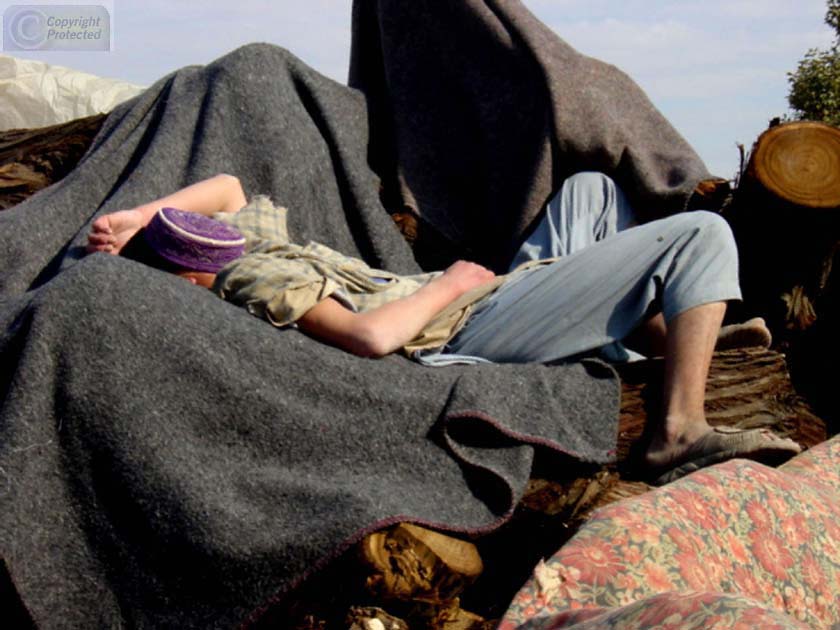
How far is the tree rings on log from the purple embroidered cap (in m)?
1.59

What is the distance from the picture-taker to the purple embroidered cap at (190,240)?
2977 mm

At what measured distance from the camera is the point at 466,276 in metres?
3.18

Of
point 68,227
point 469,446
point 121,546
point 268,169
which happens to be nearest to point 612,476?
point 469,446

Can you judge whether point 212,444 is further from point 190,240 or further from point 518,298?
point 518,298

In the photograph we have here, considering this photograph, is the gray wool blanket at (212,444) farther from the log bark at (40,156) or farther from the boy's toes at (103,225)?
the log bark at (40,156)

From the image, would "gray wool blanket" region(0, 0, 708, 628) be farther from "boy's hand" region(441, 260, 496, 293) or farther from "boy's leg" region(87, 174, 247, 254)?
"boy's leg" region(87, 174, 247, 254)

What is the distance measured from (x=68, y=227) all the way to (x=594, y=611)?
2.25 metres

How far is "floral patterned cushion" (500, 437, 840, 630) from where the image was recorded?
187cm

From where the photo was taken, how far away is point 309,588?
98.1 inches

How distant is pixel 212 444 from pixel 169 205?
910 millimetres

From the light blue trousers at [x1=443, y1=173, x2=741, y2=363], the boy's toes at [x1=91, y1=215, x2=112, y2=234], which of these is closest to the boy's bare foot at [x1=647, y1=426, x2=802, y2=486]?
the light blue trousers at [x1=443, y1=173, x2=741, y2=363]

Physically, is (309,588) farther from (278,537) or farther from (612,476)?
(612,476)

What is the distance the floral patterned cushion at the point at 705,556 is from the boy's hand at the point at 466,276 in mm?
834

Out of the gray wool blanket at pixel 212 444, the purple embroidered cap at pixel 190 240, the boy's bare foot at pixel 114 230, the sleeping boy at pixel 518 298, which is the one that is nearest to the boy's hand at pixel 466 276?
the sleeping boy at pixel 518 298
